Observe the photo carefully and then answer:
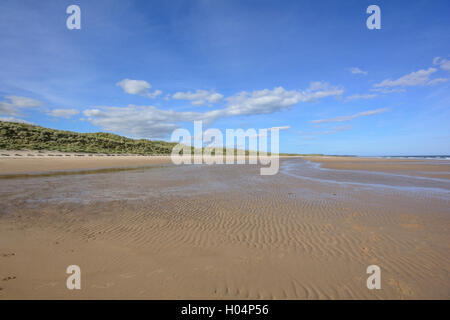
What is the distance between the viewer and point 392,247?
474cm

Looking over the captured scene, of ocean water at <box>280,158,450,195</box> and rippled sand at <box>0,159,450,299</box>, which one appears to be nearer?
rippled sand at <box>0,159,450,299</box>

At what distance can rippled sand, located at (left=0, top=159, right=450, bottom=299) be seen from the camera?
3271mm

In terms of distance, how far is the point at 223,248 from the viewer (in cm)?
470

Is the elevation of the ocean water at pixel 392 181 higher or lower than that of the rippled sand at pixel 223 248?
higher

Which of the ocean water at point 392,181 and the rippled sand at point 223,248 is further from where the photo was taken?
the ocean water at point 392,181

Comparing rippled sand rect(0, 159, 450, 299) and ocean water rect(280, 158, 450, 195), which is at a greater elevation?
ocean water rect(280, 158, 450, 195)

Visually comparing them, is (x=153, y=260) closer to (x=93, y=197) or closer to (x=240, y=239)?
(x=240, y=239)

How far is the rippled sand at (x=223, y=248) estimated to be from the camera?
10.7 ft

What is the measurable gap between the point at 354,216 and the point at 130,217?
305 inches

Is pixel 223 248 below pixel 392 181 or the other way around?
below

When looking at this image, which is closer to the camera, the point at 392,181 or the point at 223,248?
the point at 223,248
